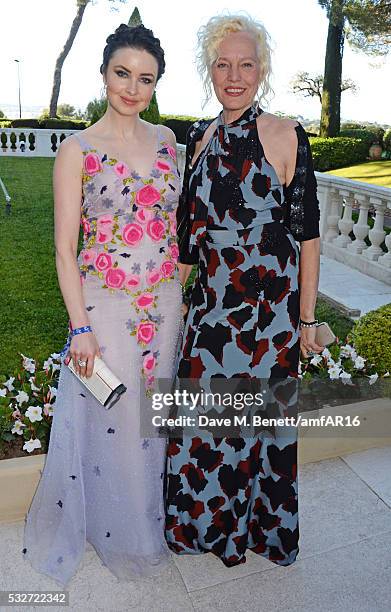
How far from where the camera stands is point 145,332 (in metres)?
2.68

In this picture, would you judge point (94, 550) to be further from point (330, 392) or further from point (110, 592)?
point (330, 392)

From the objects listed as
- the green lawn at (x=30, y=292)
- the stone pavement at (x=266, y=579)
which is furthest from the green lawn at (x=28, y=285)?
the stone pavement at (x=266, y=579)

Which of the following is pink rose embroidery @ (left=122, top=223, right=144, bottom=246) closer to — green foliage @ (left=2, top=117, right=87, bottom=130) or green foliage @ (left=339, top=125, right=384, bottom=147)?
green foliage @ (left=339, top=125, right=384, bottom=147)

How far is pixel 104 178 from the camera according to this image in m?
2.41

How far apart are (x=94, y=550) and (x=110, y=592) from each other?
0.30 meters

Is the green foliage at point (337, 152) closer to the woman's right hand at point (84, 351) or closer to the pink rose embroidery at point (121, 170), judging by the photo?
the pink rose embroidery at point (121, 170)

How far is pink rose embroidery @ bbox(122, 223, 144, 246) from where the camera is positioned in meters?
2.50

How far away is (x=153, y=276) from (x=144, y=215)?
11.1 inches

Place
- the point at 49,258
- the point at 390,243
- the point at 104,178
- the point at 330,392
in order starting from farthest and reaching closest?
the point at 49,258
the point at 390,243
the point at 330,392
the point at 104,178

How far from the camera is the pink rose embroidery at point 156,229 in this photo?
8.32ft

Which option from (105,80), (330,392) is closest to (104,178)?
(105,80)

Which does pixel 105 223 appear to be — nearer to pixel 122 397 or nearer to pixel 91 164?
pixel 91 164

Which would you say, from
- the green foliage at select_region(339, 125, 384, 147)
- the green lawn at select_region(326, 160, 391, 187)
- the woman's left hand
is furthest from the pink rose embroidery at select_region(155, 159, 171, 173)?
the green foliage at select_region(339, 125, 384, 147)

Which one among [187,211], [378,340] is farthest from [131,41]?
[378,340]
